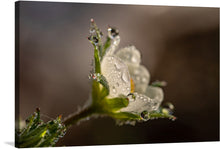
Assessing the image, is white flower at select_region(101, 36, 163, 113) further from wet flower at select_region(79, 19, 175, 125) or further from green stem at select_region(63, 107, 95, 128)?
green stem at select_region(63, 107, 95, 128)

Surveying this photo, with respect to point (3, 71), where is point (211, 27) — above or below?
above

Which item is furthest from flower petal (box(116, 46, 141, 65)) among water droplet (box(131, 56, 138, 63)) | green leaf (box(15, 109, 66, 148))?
green leaf (box(15, 109, 66, 148))

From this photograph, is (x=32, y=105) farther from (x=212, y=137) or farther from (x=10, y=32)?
(x=212, y=137)

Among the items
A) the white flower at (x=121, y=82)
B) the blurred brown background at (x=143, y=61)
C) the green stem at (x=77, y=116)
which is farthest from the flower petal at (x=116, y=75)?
the blurred brown background at (x=143, y=61)

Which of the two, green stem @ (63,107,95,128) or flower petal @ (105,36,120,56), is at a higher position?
flower petal @ (105,36,120,56)

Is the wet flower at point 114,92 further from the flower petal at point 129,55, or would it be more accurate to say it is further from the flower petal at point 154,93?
the flower petal at point 154,93

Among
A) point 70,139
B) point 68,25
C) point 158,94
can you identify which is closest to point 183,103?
point 70,139
